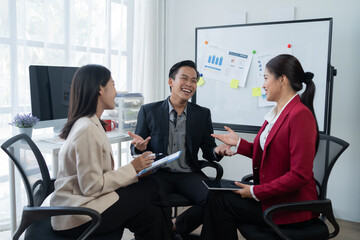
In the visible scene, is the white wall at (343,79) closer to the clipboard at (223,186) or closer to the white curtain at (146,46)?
the white curtain at (146,46)

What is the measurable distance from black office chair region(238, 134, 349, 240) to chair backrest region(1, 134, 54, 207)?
1.00 metres

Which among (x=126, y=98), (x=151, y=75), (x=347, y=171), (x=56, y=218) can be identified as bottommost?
(x=347, y=171)

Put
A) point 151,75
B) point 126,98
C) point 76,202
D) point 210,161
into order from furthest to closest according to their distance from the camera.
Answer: point 151,75 < point 126,98 < point 210,161 < point 76,202

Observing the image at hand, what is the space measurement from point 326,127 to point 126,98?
66.4 inches

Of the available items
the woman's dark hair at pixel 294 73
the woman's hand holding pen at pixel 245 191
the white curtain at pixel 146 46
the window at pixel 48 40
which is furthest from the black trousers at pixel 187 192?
the white curtain at pixel 146 46

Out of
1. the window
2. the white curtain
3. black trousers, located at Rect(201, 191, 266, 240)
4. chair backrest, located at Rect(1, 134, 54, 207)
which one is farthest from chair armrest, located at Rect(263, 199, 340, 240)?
the white curtain

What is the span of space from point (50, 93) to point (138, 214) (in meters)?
1.25

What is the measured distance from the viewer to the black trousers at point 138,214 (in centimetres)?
140

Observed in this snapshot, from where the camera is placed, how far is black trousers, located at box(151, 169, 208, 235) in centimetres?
197

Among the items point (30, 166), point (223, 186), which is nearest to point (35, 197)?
point (30, 166)

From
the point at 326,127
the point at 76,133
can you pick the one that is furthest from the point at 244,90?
the point at 76,133

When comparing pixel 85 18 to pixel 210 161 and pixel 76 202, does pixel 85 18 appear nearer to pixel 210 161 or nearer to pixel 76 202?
pixel 210 161

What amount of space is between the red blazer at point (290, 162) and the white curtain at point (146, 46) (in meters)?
2.04

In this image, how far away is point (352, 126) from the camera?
9.00 ft
